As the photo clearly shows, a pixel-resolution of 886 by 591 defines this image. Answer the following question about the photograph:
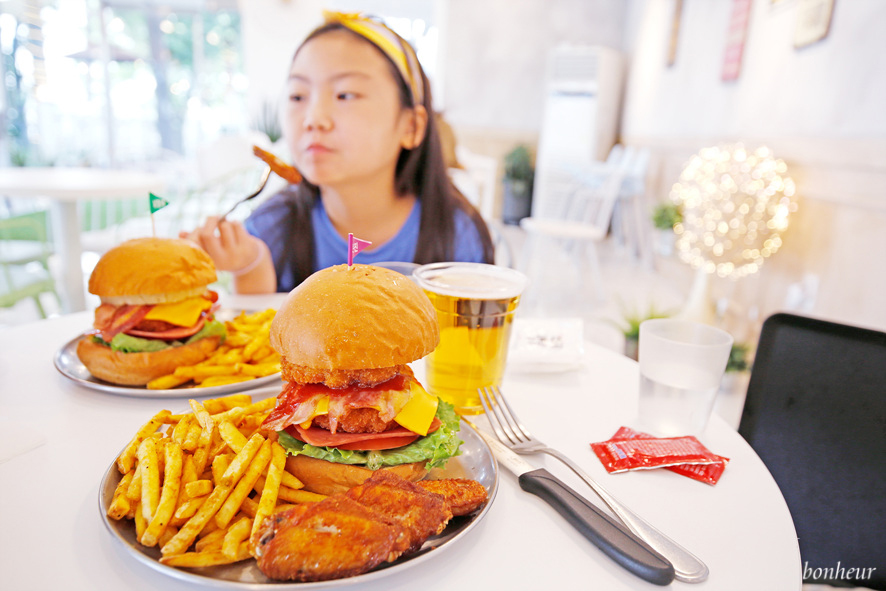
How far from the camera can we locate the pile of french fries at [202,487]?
0.63 meters

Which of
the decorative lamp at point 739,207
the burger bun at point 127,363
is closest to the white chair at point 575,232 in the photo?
the decorative lamp at point 739,207

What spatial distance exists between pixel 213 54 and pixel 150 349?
28.9 ft

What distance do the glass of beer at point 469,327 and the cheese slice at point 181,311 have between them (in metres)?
0.51

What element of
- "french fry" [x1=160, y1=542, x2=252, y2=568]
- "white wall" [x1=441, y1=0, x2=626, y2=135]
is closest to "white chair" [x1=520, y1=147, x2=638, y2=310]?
"white wall" [x1=441, y1=0, x2=626, y2=135]

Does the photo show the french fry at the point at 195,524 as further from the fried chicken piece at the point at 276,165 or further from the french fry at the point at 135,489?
the fried chicken piece at the point at 276,165

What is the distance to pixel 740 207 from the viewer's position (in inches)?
137

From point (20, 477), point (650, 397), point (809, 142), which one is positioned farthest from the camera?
point (809, 142)

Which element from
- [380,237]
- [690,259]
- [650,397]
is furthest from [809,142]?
[650,397]

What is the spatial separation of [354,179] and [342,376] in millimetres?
1164

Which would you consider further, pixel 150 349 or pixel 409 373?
pixel 150 349

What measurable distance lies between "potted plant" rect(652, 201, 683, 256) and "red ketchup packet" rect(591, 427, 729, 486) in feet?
15.0

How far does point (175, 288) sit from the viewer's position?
1.15 m

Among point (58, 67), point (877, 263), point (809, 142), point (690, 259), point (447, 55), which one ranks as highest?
point (447, 55)

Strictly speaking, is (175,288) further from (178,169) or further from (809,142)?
(178,169)
